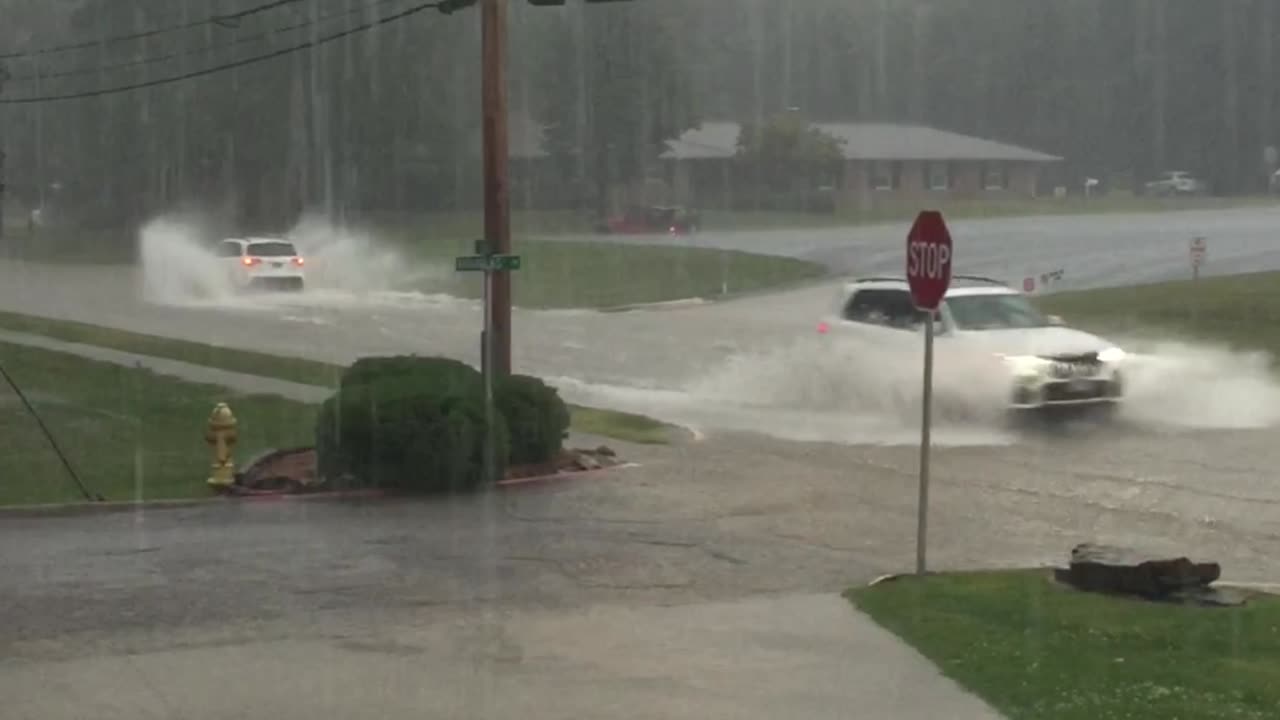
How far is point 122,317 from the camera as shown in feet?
135

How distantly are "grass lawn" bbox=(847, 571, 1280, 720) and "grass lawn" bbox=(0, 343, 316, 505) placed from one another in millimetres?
8550

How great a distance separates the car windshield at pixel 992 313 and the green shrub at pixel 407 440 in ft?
24.1

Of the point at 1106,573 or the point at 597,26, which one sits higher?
the point at 597,26

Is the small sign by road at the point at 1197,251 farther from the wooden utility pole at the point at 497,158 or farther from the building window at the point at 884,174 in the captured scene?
the building window at the point at 884,174

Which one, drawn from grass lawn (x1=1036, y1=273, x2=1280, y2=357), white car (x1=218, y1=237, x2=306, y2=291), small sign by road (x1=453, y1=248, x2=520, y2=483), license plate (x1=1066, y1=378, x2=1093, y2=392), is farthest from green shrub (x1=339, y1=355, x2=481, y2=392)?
white car (x1=218, y1=237, x2=306, y2=291)

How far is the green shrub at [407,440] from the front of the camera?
51.4 feet

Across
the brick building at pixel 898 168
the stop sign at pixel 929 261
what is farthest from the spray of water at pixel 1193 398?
the brick building at pixel 898 168

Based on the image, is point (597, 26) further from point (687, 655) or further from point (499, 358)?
point (687, 655)

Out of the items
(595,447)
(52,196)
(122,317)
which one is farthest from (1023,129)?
(595,447)

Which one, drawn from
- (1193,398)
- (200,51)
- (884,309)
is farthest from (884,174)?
(1193,398)

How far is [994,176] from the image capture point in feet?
301

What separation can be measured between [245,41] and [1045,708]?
6490 centimetres

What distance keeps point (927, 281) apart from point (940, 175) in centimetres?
8144

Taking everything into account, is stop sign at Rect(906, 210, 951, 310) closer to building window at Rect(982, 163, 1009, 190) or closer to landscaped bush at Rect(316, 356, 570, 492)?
landscaped bush at Rect(316, 356, 570, 492)
